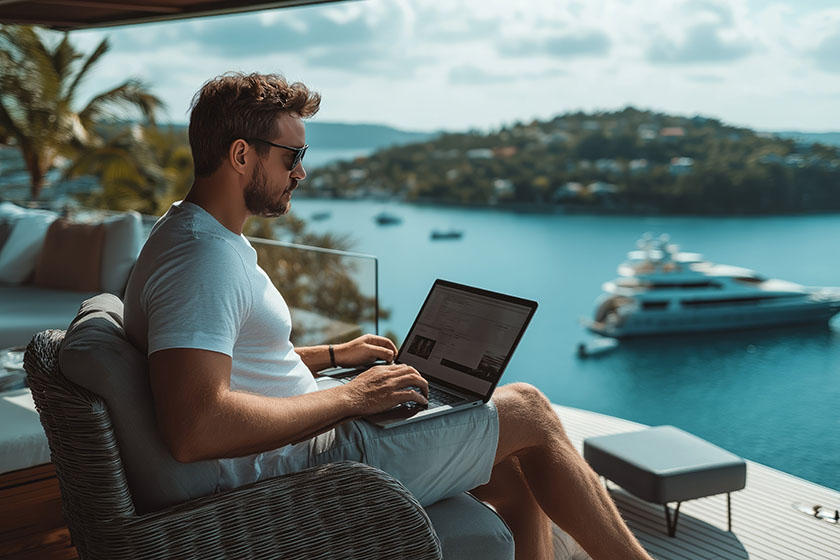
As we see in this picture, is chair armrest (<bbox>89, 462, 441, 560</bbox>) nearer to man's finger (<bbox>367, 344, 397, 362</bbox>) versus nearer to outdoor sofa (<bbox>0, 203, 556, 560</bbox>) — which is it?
outdoor sofa (<bbox>0, 203, 556, 560</bbox>)

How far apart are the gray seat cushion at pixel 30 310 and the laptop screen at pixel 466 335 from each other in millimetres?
2537

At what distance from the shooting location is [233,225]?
1521mm

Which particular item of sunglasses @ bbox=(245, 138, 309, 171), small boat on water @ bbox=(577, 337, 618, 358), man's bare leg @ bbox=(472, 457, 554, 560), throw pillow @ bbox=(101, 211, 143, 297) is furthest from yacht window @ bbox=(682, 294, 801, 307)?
sunglasses @ bbox=(245, 138, 309, 171)

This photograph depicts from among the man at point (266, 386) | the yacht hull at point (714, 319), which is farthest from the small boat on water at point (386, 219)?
the man at point (266, 386)

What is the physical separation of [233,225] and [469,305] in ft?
2.02

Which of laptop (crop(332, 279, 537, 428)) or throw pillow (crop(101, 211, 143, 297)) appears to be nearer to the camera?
laptop (crop(332, 279, 537, 428))

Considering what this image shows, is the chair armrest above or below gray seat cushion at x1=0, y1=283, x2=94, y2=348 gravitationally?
above

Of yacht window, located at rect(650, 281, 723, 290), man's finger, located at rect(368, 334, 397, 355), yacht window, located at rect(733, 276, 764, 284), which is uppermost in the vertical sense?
man's finger, located at rect(368, 334, 397, 355)

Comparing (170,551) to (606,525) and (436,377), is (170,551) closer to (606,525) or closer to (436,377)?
(436,377)

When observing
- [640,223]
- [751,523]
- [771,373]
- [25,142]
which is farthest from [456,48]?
[751,523]

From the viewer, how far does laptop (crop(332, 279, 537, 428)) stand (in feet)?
5.46

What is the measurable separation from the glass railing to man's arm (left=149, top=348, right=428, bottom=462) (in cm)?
217

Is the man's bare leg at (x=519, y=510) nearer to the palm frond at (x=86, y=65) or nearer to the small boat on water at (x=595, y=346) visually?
the palm frond at (x=86, y=65)

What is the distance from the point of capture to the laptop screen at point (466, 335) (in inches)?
67.1
